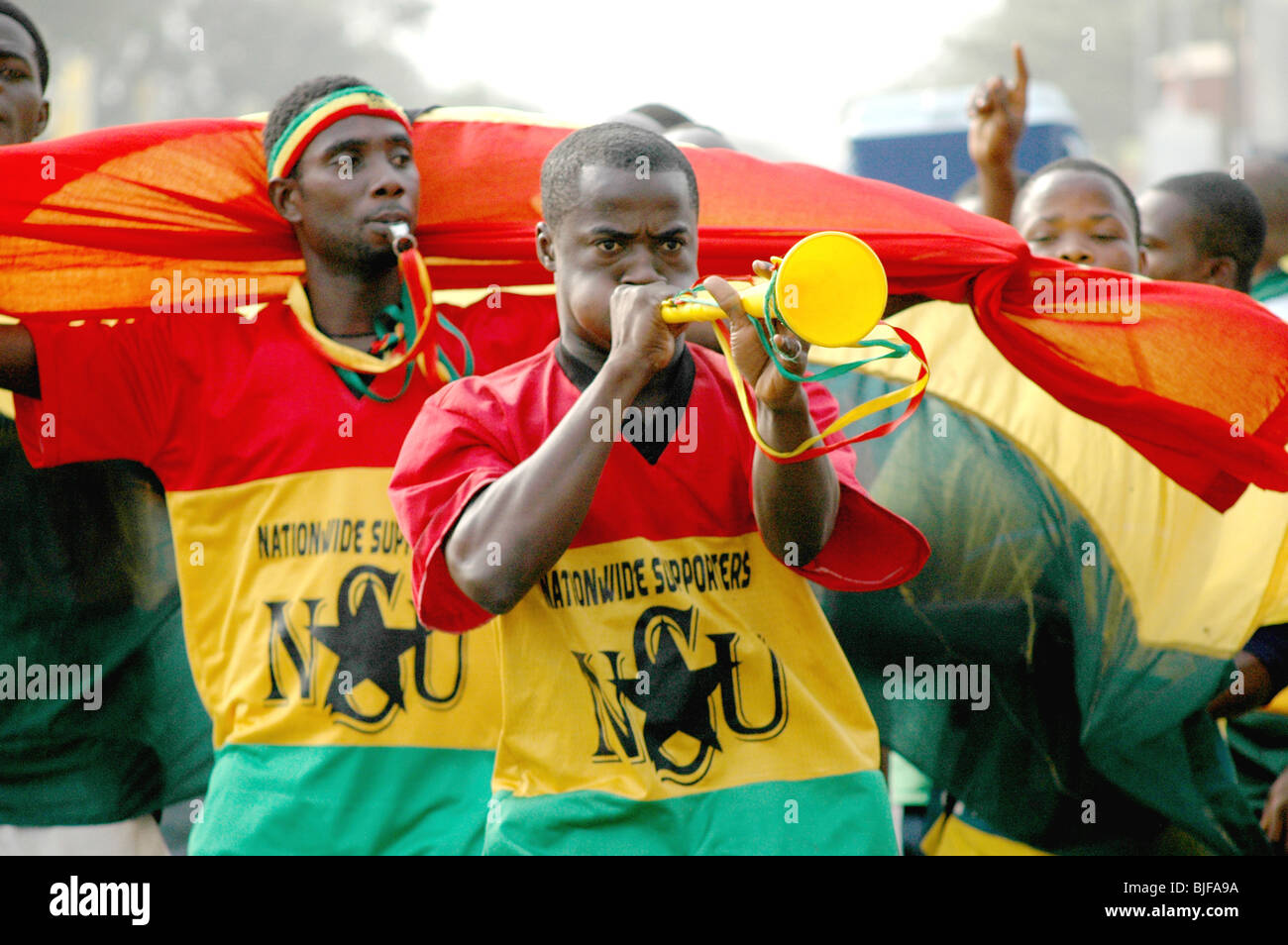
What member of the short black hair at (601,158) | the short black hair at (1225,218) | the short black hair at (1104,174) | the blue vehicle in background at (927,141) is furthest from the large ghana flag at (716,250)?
the blue vehicle in background at (927,141)

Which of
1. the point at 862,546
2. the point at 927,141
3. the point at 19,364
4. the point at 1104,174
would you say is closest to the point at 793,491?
the point at 862,546

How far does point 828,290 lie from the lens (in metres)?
2.06

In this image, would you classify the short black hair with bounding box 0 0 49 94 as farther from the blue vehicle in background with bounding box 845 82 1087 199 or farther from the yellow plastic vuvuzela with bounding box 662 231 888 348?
the blue vehicle in background with bounding box 845 82 1087 199

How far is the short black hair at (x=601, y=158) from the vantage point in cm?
244

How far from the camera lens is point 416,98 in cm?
4506

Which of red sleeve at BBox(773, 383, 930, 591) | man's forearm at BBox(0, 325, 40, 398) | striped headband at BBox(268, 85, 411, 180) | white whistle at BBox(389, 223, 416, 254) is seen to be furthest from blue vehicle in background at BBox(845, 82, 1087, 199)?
red sleeve at BBox(773, 383, 930, 591)

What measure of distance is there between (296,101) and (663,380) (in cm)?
130

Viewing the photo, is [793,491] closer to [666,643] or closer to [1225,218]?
[666,643]

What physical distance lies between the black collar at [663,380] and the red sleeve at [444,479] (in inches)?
5.3

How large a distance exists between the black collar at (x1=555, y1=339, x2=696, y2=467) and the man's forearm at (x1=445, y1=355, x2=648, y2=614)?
0.26 m

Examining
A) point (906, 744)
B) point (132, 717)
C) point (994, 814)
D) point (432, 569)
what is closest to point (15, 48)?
point (132, 717)

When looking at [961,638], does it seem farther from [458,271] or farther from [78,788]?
[78,788]

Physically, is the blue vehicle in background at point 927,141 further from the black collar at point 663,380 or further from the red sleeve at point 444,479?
the red sleeve at point 444,479

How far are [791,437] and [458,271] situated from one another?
1.47 meters
